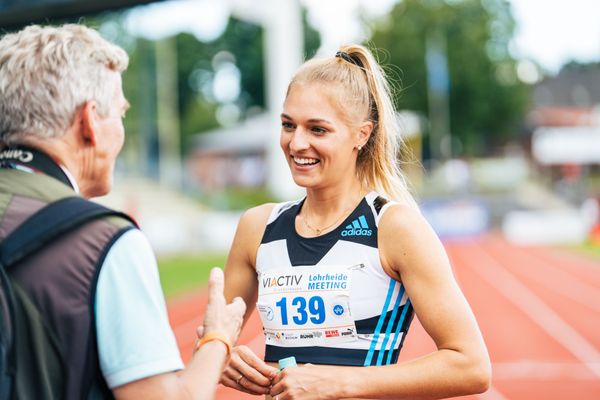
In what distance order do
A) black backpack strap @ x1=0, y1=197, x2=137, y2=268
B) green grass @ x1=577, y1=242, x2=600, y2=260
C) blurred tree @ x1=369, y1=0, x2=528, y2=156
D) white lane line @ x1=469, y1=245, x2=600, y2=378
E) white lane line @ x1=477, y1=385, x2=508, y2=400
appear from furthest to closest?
blurred tree @ x1=369, y1=0, x2=528, y2=156 → green grass @ x1=577, y1=242, x2=600, y2=260 → white lane line @ x1=469, y1=245, x2=600, y2=378 → white lane line @ x1=477, y1=385, x2=508, y2=400 → black backpack strap @ x1=0, y1=197, x2=137, y2=268

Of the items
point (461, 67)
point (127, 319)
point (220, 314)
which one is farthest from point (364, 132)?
point (461, 67)

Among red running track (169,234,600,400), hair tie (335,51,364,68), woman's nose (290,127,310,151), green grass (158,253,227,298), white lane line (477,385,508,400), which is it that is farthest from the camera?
green grass (158,253,227,298)

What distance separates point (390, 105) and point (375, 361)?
853 mm

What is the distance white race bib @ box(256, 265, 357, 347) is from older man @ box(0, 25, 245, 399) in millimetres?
405

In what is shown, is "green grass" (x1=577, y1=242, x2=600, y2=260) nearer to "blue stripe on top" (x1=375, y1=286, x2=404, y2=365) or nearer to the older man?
"blue stripe on top" (x1=375, y1=286, x2=404, y2=365)

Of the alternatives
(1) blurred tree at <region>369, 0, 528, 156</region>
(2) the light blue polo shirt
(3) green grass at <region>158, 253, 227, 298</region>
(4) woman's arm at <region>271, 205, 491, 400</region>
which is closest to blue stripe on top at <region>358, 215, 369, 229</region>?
(4) woman's arm at <region>271, 205, 491, 400</region>

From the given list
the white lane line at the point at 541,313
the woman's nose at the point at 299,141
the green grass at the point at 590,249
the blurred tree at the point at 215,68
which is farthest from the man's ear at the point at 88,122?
the blurred tree at the point at 215,68

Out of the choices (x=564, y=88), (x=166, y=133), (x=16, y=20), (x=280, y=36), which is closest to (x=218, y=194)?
(x=280, y=36)

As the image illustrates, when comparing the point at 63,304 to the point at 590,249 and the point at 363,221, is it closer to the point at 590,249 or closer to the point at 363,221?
the point at 363,221

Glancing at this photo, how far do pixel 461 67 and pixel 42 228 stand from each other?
1949 inches

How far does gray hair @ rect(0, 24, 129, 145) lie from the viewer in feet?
6.05

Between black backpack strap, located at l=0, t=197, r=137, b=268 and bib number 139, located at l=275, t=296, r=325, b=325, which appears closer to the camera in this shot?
black backpack strap, located at l=0, t=197, r=137, b=268

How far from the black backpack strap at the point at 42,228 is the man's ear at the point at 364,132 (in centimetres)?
107

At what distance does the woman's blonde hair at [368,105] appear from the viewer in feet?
8.08
